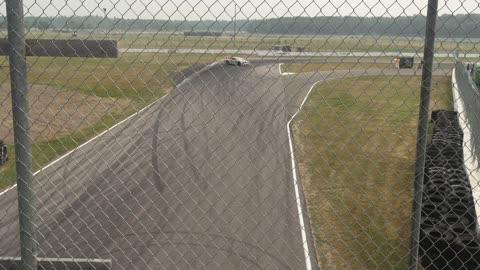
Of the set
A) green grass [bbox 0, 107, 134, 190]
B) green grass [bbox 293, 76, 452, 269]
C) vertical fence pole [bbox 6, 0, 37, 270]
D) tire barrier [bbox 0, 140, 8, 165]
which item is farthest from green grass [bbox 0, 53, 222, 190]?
green grass [bbox 293, 76, 452, 269]

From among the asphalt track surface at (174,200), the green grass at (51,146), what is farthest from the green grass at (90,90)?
the asphalt track surface at (174,200)

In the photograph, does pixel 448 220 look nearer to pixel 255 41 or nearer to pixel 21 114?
pixel 255 41

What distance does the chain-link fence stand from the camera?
12.0 ft

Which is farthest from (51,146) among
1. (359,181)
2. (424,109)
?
(424,109)

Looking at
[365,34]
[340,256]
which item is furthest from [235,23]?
[340,256]

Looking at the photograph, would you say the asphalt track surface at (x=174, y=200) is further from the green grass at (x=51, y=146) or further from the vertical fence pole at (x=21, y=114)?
the vertical fence pole at (x=21, y=114)

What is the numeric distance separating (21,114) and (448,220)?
6.27 metres

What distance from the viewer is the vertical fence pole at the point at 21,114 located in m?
3.25

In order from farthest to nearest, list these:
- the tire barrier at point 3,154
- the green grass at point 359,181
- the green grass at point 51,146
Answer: the tire barrier at point 3,154
the green grass at point 51,146
the green grass at point 359,181

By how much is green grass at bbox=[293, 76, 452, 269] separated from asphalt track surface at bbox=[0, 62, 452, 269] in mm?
555

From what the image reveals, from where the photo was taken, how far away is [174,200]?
12086 mm

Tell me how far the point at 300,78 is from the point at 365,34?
38.1m

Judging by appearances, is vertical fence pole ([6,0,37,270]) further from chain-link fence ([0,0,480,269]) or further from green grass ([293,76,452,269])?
green grass ([293,76,452,269])

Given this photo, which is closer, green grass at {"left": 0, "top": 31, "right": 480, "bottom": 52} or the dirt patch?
green grass at {"left": 0, "top": 31, "right": 480, "bottom": 52}
